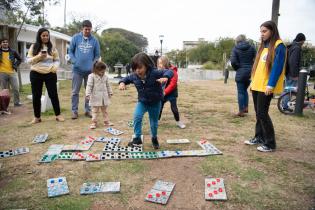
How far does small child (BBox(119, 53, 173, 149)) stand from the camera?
3984mm

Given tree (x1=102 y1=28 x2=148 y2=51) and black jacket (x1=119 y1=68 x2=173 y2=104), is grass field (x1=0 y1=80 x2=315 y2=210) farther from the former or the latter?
tree (x1=102 y1=28 x2=148 y2=51)

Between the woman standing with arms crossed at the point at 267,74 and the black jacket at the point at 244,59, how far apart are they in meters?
2.26

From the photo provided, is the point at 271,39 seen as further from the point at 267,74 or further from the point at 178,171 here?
the point at 178,171

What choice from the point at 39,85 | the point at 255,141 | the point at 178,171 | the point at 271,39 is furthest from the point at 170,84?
the point at 39,85

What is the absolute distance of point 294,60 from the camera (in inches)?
222

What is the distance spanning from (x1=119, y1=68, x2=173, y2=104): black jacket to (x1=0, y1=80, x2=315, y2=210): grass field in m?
0.80

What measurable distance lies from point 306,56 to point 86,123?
1202 inches

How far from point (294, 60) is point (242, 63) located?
53.4 inches

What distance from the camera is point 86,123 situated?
5.92m

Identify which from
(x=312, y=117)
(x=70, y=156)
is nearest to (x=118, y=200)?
(x=70, y=156)

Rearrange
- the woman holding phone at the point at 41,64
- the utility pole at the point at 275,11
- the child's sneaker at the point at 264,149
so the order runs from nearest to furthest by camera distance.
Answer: the child's sneaker at the point at 264,149 < the woman holding phone at the point at 41,64 < the utility pole at the point at 275,11

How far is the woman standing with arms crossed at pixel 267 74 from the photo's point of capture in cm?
399

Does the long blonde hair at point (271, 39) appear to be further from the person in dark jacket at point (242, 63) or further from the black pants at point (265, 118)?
the person in dark jacket at point (242, 63)

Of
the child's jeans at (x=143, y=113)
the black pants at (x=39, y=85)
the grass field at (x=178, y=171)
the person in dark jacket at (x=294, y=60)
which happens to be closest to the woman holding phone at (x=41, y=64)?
the black pants at (x=39, y=85)
